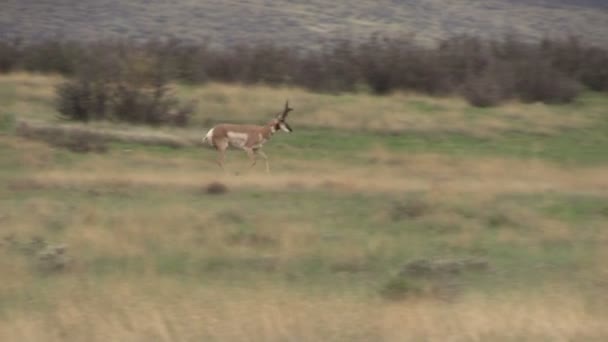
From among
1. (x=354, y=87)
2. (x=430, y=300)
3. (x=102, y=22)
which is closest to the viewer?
(x=430, y=300)

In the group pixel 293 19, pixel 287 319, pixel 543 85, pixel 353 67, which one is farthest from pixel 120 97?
pixel 293 19

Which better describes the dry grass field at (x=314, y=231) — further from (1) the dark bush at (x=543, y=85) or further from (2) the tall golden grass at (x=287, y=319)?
(1) the dark bush at (x=543, y=85)

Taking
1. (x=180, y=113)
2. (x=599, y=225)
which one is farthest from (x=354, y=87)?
(x=599, y=225)

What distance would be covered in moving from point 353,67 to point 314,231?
23246mm

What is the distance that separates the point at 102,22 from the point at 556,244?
3575 centimetres

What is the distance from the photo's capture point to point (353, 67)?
37156 millimetres

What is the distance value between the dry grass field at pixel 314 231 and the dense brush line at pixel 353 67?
6.31 meters

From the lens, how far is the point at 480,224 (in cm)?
1561

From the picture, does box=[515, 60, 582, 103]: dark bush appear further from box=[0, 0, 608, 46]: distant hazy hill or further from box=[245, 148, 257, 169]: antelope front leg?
box=[245, 148, 257, 169]: antelope front leg

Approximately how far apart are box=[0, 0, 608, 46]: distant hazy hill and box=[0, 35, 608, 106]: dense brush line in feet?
22.7

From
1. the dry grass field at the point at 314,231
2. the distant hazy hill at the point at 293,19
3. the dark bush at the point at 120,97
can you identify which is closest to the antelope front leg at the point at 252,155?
the dry grass field at the point at 314,231

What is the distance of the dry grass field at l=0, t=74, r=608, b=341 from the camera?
8.90 m

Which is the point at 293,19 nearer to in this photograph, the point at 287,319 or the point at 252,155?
the point at 252,155

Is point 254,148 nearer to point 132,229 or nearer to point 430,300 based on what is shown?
point 132,229
